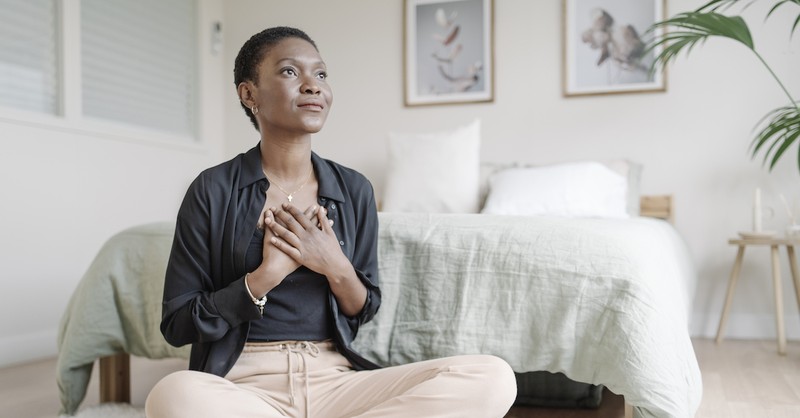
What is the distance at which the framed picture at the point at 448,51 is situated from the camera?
3.73m

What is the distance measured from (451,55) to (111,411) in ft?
8.34

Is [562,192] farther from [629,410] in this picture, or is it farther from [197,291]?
[197,291]

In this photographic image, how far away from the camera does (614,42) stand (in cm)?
351

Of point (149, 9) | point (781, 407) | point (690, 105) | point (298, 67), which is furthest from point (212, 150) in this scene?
point (781, 407)

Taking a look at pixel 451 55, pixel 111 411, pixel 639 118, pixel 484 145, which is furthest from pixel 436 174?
pixel 111 411

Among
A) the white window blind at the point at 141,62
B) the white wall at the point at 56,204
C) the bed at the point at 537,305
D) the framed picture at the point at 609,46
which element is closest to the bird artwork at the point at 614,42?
the framed picture at the point at 609,46

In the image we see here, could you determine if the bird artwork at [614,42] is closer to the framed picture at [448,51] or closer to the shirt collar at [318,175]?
the framed picture at [448,51]

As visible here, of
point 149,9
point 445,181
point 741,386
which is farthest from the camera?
point 149,9

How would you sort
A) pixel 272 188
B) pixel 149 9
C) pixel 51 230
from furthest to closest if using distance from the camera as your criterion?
pixel 149 9
pixel 51 230
pixel 272 188

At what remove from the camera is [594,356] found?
58.9 inches

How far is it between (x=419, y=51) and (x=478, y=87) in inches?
15.8

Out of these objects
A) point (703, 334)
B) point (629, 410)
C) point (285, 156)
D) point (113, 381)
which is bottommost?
point (703, 334)

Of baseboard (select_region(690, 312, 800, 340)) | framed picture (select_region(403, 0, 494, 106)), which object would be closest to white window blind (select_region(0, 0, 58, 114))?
framed picture (select_region(403, 0, 494, 106))

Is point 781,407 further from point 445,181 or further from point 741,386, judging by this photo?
point 445,181
